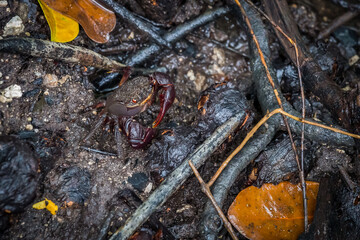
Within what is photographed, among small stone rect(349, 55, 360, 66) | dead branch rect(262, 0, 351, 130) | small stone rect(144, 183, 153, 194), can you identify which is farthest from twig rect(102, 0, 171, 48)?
small stone rect(349, 55, 360, 66)

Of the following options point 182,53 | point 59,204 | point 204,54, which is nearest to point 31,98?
point 59,204

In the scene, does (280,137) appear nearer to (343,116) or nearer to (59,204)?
(343,116)

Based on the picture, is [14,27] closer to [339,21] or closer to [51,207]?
[51,207]

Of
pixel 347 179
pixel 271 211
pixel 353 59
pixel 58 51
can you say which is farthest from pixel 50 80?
pixel 353 59

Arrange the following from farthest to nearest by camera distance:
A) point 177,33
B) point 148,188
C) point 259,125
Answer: point 177,33 < point 148,188 < point 259,125

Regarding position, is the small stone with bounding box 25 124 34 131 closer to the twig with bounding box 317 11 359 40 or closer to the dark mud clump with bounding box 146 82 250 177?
the dark mud clump with bounding box 146 82 250 177

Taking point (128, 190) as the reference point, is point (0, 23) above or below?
above

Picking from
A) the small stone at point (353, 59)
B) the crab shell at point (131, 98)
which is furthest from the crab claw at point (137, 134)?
the small stone at point (353, 59)
